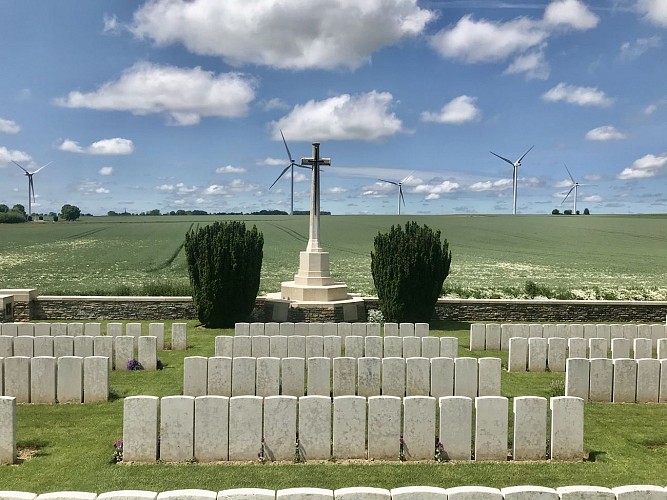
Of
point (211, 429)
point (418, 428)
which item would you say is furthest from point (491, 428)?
point (211, 429)

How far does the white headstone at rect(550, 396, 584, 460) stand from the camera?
725 centimetres

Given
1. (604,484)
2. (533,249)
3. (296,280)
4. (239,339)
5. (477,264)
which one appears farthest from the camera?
(533,249)

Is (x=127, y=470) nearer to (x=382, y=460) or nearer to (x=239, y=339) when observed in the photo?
(x=382, y=460)

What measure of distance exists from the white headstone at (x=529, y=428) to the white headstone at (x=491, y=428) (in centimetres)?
18

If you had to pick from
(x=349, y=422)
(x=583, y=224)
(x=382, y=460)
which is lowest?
(x=382, y=460)

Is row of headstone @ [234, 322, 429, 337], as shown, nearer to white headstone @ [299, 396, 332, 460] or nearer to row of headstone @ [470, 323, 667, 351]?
row of headstone @ [470, 323, 667, 351]

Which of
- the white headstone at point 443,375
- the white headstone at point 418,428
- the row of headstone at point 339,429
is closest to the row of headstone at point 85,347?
the row of headstone at point 339,429

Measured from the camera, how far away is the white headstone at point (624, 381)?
9.84m

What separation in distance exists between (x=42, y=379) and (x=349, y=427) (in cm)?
562

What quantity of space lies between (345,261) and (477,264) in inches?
401

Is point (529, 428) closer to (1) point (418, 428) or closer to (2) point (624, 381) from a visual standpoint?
(1) point (418, 428)

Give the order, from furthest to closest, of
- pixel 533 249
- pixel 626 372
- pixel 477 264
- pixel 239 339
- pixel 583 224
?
1. pixel 583 224
2. pixel 533 249
3. pixel 477 264
4. pixel 239 339
5. pixel 626 372

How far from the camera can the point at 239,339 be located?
39.9 feet

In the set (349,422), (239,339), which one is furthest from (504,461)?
(239,339)
